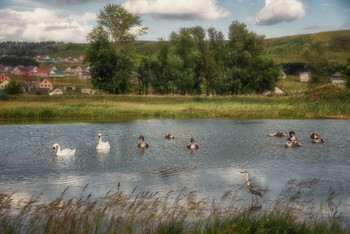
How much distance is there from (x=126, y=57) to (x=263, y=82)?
32.5m

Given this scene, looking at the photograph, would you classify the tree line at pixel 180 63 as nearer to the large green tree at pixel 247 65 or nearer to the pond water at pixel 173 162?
the large green tree at pixel 247 65

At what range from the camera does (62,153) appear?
76.7ft

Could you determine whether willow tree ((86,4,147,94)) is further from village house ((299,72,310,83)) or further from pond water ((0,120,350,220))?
village house ((299,72,310,83))

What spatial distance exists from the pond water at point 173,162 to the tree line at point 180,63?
48.1 metres

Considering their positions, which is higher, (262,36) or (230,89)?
(262,36)

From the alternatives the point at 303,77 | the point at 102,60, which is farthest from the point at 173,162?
the point at 303,77

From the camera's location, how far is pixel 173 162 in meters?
21.8

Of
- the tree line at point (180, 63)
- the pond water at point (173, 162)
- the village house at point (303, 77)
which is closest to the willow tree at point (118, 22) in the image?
the tree line at point (180, 63)

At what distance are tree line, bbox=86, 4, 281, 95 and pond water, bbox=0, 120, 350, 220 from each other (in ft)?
158

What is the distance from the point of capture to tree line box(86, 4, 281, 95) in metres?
82.4

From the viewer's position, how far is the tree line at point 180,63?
8244 centimetres

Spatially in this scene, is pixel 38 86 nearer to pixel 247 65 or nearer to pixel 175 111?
pixel 247 65

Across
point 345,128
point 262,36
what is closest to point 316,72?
point 262,36

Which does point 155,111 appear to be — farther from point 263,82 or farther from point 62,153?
point 263,82
